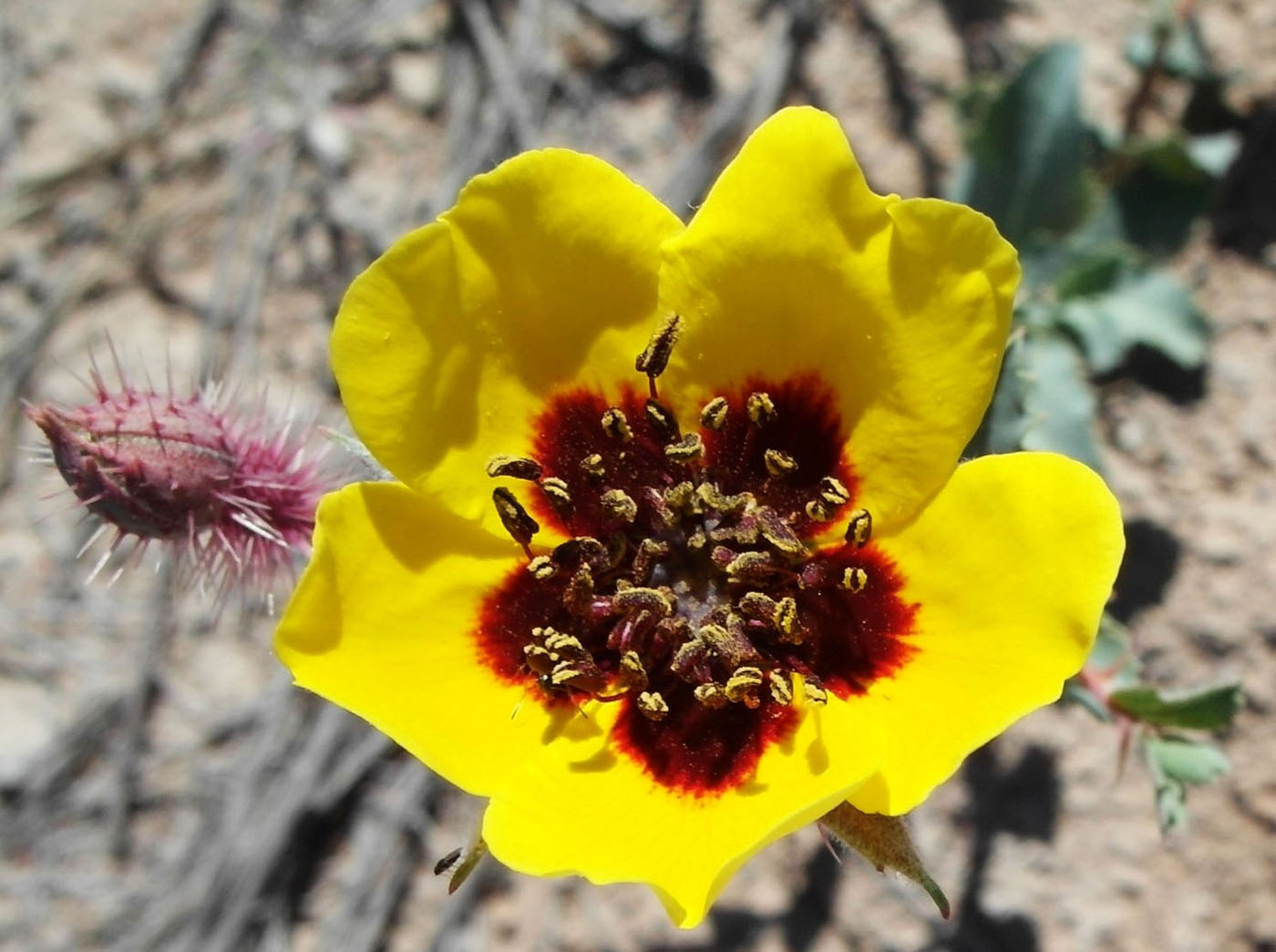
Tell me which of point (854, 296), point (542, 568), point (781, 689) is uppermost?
point (854, 296)

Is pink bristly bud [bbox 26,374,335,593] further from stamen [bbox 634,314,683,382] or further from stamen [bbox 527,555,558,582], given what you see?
stamen [bbox 634,314,683,382]

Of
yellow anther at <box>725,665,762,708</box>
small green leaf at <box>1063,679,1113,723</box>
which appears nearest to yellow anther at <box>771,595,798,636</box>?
yellow anther at <box>725,665,762,708</box>

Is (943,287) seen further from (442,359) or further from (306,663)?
(306,663)

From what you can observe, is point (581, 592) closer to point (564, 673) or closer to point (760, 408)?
point (564, 673)

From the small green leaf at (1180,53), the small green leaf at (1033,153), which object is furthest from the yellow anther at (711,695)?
the small green leaf at (1180,53)

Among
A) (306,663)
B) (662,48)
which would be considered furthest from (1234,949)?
(662,48)

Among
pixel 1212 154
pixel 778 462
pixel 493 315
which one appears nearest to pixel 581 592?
pixel 778 462
